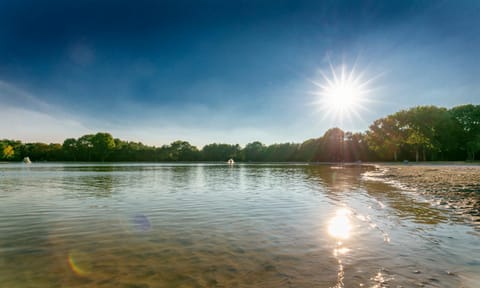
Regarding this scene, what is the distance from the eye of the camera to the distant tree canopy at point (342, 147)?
90.1m

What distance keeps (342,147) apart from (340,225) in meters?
130

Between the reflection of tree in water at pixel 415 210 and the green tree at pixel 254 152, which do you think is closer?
the reflection of tree in water at pixel 415 210

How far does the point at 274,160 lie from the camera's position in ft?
524

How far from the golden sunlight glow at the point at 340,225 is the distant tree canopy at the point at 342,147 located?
312 feet

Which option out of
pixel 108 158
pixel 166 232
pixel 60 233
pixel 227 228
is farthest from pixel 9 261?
pixel 108 158

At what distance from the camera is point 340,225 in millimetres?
9602

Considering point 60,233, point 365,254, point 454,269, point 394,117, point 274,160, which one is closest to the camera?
point 454,269

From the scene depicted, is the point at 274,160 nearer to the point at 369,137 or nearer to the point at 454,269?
the point at 369,137

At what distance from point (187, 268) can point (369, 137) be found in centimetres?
12202

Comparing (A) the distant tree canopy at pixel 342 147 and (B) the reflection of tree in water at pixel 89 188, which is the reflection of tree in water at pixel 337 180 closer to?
(B) the reflection of tree in water at pixel 89 188

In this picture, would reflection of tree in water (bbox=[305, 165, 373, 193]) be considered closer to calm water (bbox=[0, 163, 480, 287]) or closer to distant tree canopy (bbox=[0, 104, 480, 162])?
calm water (bbox=[0, 163, 480, 287])

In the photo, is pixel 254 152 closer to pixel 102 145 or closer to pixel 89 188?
pixel 102 145

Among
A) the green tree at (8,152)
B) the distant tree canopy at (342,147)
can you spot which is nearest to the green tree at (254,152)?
the distant tree canopy at (342,147)

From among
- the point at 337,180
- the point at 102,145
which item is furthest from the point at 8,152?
the point at 337,180
